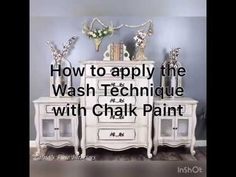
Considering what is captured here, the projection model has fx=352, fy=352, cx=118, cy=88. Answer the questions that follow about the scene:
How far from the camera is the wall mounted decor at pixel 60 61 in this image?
1.73 meters

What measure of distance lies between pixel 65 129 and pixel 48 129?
0.08 metres

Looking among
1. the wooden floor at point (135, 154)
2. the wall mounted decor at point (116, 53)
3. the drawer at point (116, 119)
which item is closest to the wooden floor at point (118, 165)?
the wooden floor at point (135, 154)

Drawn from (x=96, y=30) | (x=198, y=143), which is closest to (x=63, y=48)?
(x=96, y=30)

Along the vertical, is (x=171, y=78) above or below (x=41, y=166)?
above

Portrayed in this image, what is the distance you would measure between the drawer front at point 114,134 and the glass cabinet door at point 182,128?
0.22 m

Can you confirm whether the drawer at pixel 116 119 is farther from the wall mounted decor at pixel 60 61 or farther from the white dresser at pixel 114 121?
the wall mounted decor at pixel 60 61

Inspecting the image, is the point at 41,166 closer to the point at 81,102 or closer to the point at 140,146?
the point at 81,102

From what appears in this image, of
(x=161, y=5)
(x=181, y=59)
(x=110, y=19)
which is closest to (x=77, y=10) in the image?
(x=110, y=19)

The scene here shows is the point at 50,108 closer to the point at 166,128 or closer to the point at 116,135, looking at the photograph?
the point at 116,135

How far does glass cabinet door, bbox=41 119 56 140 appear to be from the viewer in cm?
175

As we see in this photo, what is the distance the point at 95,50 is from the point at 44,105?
370 mm

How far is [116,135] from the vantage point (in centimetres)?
177
